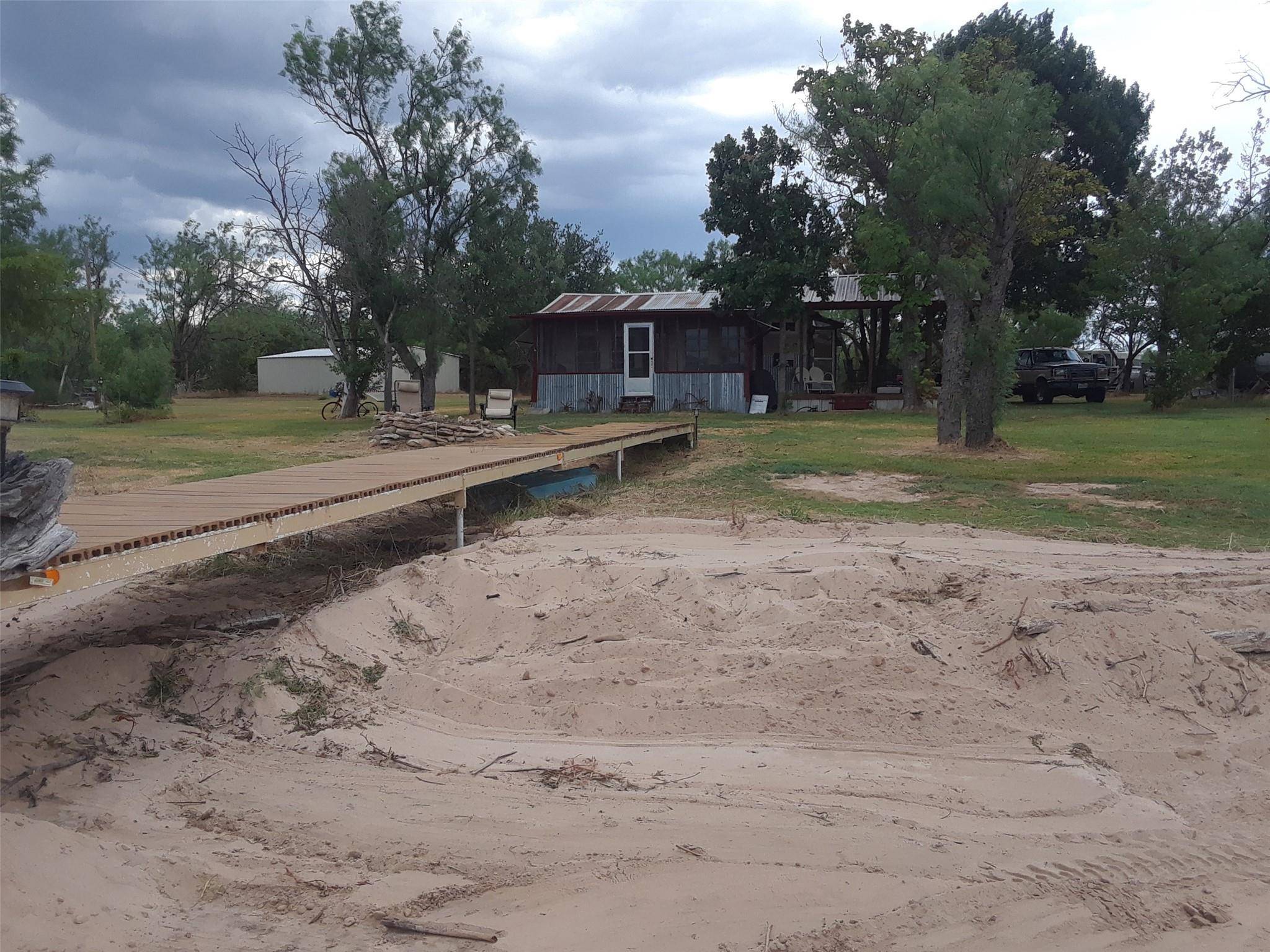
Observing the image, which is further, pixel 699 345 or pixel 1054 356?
pixel 1054 356

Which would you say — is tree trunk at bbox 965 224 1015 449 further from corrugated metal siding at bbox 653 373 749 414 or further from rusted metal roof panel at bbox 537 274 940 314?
corrugated metal siding at bbox 653 373 749 414

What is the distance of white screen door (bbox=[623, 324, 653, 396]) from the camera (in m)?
25.0

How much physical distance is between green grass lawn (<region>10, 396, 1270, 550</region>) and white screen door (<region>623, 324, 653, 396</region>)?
6.59 ft

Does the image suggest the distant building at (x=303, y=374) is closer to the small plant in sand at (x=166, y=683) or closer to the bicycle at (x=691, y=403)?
the bicycle at (x=691, y=403)

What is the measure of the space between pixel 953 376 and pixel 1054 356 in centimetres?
1464

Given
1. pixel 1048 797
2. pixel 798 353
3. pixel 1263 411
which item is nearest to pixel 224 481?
pixel 1048 797

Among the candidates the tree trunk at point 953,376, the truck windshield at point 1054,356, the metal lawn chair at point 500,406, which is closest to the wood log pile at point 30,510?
the tree trunk at point 953,376

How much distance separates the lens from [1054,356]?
89.3 feet

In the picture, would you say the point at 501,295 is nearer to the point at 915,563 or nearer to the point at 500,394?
the point at 500,394

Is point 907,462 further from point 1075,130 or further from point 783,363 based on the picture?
point 1075,130

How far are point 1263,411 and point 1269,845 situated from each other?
73.2 feet

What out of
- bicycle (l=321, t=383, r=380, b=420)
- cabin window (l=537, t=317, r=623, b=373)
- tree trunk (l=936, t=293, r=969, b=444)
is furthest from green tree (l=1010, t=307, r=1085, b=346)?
tree trunk (l=936, t=293, r=969, b=444)

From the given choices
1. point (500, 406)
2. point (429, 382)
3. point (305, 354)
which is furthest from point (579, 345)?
point (305, 354)

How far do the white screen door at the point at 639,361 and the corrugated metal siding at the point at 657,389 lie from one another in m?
0.19
